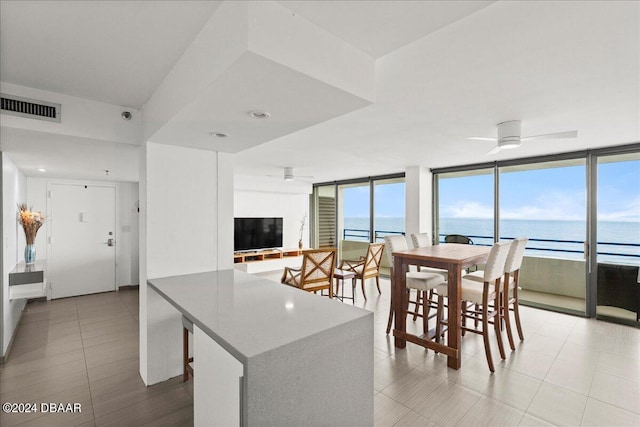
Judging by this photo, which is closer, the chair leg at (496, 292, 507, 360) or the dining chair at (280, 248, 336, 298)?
the chair leg at (496, 292, 507, 360)

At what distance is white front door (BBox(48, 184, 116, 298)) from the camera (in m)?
4.75

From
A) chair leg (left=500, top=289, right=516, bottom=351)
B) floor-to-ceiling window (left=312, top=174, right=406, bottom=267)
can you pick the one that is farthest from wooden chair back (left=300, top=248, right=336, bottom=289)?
floor-to-ceiling window (left=312, top=174, right=406, bottom=267)

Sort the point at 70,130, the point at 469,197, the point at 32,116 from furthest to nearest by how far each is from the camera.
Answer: the point at 469,197 < the point at 70,130 < the point at 32,116

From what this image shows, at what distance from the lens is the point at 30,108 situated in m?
1.99

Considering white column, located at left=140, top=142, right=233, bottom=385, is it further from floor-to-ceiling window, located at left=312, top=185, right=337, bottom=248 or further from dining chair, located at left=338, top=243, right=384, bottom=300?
floor-to-ceiling window, located at left=312, top=185, right=337, bottom=248

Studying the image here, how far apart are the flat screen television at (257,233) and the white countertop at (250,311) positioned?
431cm

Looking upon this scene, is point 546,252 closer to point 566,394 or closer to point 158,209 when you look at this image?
point 566,394

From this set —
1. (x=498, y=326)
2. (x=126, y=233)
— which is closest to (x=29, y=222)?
(x=126, y=233)

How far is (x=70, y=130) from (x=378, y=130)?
2667mm

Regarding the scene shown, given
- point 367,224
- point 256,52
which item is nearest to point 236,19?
point 256,52

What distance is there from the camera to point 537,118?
2689 mm

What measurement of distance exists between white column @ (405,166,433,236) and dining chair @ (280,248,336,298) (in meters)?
2.22

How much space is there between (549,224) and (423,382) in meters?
3.54

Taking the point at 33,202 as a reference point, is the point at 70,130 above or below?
above
